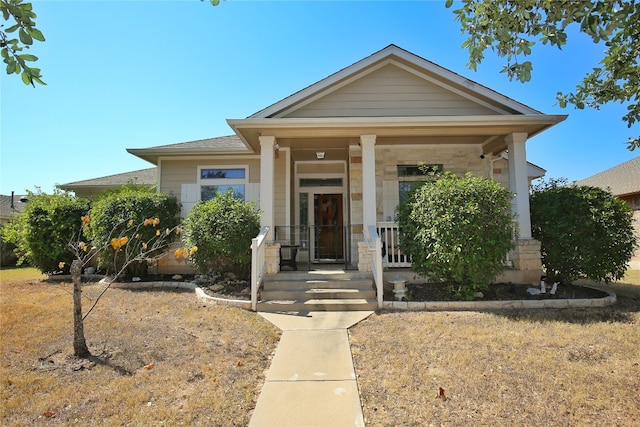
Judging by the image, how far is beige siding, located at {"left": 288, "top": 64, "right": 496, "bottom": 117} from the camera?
821cm

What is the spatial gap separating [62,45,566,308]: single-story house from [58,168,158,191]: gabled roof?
17.3 ft

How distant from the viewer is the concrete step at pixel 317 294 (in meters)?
6.18

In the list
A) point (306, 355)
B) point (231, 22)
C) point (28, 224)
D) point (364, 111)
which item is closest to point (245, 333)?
point (306, 355)

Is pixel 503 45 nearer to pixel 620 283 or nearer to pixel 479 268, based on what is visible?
pixel 479 268

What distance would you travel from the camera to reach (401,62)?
825cm

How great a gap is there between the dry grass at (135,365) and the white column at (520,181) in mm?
5616

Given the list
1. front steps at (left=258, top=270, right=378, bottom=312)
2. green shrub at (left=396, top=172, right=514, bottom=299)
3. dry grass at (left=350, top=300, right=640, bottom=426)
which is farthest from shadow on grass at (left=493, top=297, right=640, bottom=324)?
front steps at (left=258, top=270, right=378, bottom=312)

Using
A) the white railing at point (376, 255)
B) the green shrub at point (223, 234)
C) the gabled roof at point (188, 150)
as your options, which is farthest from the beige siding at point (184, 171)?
the white railing at point (376, 255)

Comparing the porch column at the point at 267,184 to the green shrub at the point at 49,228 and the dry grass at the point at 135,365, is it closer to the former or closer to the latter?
the dry grass at the point at 135,365

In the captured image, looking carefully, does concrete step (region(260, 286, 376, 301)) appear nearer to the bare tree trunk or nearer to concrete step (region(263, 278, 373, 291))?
concrete step (region(263, 278, 373, 291))

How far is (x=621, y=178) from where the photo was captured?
64.7 ft

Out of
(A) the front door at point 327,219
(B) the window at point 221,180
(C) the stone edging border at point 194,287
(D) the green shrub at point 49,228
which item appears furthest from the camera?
(A) the front door at point 327,219

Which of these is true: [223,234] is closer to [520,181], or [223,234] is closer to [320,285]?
[320,285]

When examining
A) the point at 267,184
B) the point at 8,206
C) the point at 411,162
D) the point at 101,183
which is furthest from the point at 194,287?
the point at 8,206
